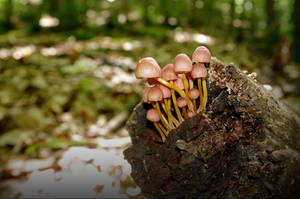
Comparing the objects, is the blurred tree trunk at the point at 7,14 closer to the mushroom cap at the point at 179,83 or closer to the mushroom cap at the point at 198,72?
the mushroom cap at the point at 179,83

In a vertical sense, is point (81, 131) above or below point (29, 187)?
above

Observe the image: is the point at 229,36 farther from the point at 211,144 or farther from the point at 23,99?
the point at 211,144


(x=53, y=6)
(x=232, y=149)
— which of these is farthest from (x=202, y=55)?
(x=53, y=6)

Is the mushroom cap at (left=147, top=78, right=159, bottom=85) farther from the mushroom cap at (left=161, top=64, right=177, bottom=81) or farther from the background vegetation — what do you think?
the background vegetation

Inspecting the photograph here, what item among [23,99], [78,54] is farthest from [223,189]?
[78,54]

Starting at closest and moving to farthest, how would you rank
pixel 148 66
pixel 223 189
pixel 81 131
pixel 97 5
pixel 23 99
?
pixel 223 189
pixel 148 66
pixel 81 131
pixel 23 99
pixel 97 5

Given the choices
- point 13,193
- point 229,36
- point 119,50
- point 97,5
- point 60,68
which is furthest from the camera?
point 97,5
